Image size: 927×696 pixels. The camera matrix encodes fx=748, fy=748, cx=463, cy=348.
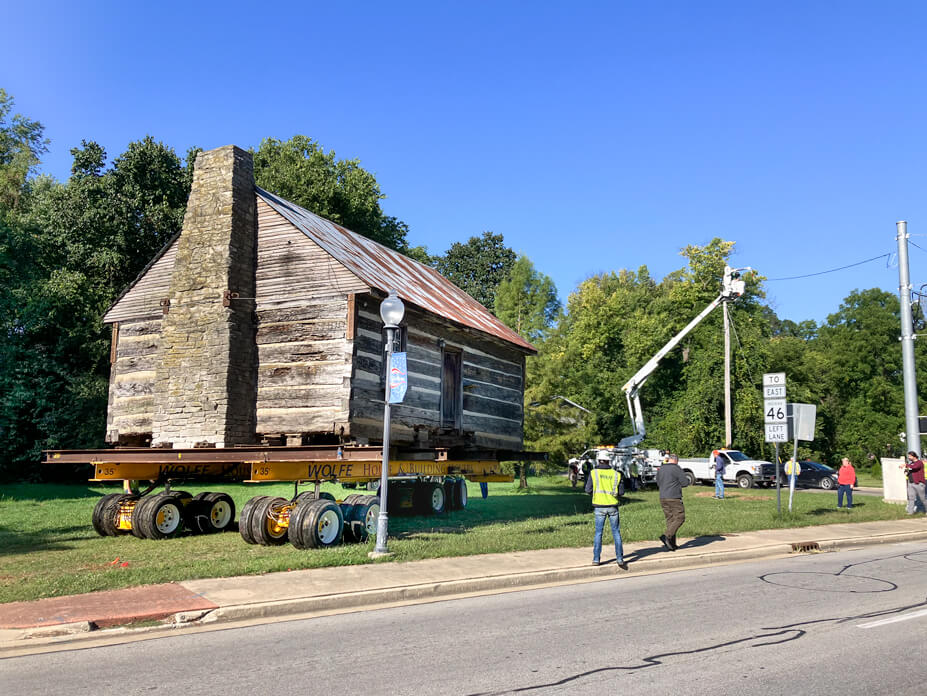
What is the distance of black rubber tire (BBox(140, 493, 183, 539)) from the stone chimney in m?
1.57

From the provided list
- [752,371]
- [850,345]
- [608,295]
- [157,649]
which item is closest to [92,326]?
[157,649]

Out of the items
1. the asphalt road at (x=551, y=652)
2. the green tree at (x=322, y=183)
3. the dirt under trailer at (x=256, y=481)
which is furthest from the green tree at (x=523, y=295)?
the asphalt road at (x=551, y=652)

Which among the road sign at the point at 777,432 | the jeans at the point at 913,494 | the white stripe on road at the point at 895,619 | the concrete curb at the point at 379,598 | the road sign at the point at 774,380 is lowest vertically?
the concrete curb at the point at 379,598

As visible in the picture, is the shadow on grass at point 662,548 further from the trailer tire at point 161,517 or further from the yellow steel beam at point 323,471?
the trailer tire at point 161,517

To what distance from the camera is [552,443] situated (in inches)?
1256

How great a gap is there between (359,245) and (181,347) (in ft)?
21.8

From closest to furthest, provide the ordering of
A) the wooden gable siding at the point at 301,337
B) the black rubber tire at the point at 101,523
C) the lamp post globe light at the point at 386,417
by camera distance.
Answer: the lamp post globe light at the point at 386,417
the black rubber tire at the point at 101,523
the wooden gable siding at the point at 301,337

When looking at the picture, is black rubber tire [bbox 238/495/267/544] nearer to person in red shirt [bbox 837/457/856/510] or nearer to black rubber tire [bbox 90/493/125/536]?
black rubber tire [bbox 90/493/125/536]

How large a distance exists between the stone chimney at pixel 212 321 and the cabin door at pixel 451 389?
5186mm

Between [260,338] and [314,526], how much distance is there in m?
6.00

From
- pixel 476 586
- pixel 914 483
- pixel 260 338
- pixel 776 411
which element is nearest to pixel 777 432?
pixel 776 411

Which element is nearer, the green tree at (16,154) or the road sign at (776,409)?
the road sign at (776,409)

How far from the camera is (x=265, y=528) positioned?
540 inches

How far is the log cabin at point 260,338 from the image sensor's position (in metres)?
16.5
